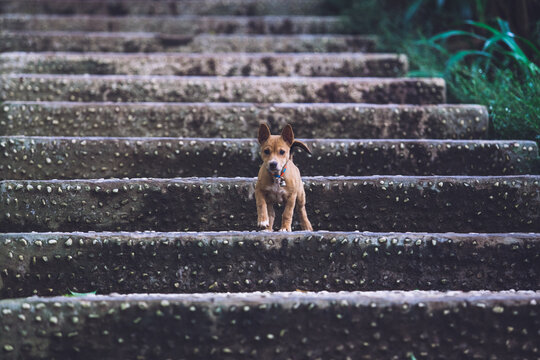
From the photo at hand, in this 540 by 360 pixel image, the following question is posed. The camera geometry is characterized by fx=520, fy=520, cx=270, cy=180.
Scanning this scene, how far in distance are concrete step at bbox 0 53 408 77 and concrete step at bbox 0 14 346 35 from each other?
2.65 ft

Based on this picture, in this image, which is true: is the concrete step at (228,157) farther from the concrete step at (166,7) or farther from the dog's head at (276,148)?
the concrete step at (166,7)

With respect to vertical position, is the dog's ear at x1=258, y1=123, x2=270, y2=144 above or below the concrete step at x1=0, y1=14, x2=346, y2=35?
below

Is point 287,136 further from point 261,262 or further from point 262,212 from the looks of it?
point 261,262

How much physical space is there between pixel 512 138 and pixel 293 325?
5.13 ft

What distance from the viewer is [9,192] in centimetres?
188

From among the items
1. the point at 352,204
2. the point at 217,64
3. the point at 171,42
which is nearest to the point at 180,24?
the point at 171,42

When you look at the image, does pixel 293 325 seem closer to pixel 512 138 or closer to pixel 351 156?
pixel 351 156

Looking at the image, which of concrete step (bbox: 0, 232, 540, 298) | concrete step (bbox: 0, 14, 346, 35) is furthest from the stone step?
concrete step (bbox: 0, 14, 346, 35)

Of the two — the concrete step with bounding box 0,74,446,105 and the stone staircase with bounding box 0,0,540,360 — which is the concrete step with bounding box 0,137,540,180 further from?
the concrete step with bounding box 0,74,446,105

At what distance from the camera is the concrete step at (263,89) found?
8.91 feet

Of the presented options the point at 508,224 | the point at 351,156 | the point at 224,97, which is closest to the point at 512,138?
the point at 508,224

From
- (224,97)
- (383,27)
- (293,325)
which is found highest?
(383,27)

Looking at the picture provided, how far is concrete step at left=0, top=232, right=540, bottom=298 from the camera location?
5.53 ft

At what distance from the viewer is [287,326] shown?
1.46 metres
